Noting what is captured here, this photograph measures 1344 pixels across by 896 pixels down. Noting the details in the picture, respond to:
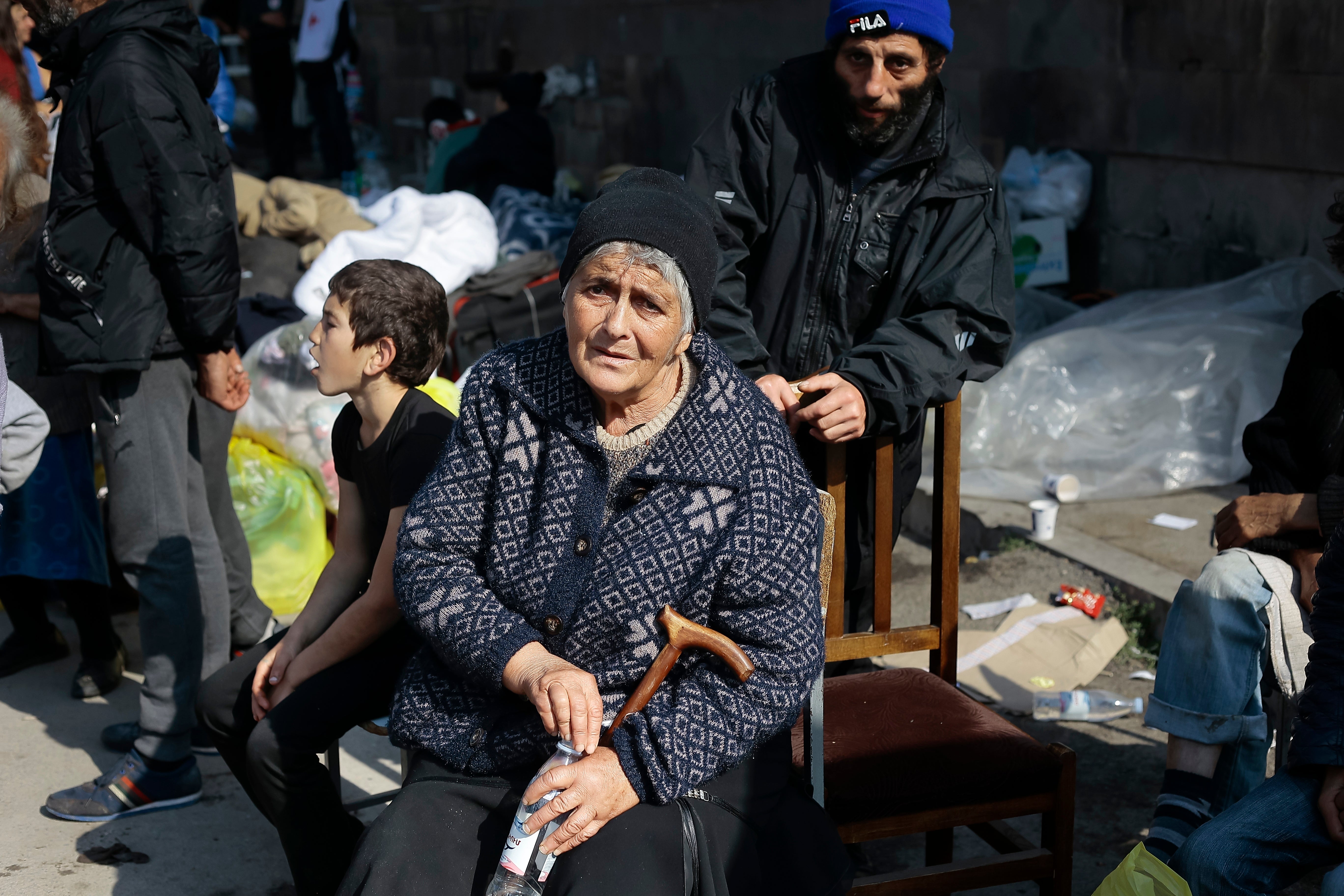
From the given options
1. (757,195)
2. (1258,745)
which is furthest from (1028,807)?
(757,195)

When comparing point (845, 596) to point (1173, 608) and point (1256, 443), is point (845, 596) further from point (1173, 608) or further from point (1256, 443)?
point (1256, 443)

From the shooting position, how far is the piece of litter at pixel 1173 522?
458 cm

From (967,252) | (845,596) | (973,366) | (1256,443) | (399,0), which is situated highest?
(399,0)

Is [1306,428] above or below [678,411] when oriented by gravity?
below

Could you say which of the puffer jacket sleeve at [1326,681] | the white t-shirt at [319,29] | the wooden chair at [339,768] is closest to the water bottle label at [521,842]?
the wooden chair at [339,768]

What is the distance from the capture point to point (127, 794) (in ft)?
10.7

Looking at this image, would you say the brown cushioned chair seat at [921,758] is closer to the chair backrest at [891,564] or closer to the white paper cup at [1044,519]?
the chair backrest at [891,564]

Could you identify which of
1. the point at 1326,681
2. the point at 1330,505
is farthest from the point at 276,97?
the point at 1326,681

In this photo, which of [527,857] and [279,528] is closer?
[527,857]

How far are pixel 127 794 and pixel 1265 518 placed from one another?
9.16 ft

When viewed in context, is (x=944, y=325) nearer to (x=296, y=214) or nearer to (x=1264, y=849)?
(x=1264, y=849)

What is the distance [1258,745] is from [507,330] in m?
4.00

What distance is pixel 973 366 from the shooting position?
2.84 m

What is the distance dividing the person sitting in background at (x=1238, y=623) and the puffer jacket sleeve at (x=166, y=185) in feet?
7.91
